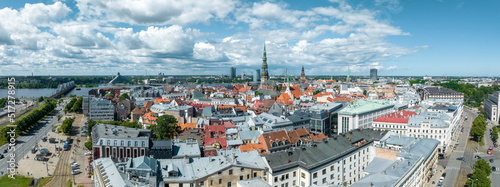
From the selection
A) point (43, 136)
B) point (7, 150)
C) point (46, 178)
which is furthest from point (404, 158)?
point (43, 136)

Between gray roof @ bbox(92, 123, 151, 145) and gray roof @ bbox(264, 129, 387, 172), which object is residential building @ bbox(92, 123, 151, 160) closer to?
gray roof @ bbox(92, 123, 151, 145)

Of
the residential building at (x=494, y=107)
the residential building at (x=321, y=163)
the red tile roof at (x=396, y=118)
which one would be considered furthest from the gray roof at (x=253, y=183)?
the residential building at (x=494, y=107)

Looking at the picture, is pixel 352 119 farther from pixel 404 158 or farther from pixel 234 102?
pixel 234 102

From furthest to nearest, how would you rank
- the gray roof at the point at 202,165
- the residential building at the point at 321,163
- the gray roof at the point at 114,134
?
1. the gray roof at the point at 114,134
2. the residential building at the point at 321,163
3. the gray roof at the point at 202,165

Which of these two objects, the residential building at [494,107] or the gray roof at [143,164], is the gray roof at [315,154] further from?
the residential building at [494,107]

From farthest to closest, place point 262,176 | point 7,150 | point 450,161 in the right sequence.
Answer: point 7,150 → point 450,161 → point 262,176

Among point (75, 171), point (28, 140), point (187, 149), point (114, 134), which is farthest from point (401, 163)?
point (28, 140)
